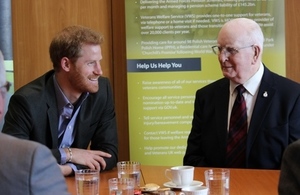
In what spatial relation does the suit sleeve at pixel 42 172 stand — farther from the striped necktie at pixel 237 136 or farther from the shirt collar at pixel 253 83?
the shirt collar at pixel 253 83

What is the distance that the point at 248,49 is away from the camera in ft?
12.0

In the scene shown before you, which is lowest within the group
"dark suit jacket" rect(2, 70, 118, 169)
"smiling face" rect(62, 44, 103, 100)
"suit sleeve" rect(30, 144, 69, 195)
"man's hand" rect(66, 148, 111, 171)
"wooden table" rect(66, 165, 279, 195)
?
"wooden table" rect(66, 165, 279, 195)

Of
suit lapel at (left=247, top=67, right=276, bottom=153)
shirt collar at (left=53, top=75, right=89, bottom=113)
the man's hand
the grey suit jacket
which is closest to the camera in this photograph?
the grey suit jacket

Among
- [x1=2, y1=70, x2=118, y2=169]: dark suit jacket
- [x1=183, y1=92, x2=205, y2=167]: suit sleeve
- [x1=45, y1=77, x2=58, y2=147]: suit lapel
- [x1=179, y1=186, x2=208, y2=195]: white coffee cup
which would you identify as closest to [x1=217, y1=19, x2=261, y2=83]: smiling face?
[x1=183, y1=92, x2=205, y2=167]: suit sleeve

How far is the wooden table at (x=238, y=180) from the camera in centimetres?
275

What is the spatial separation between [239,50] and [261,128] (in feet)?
1.65

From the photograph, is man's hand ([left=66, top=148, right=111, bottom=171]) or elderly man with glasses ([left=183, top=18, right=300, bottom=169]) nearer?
man's hand ([left=66, top=148, right=111, bottom=171])

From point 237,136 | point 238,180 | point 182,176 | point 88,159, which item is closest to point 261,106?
point 237,136

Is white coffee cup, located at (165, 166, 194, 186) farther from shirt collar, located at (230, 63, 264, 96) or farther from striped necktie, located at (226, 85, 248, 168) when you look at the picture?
shirt collar, located at (230, 63, 264, 96)

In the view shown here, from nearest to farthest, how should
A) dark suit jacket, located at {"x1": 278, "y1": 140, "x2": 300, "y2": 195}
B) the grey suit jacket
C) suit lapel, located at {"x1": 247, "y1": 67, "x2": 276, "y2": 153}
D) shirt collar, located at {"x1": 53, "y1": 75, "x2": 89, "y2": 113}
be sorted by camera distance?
dark suit jacket, located at {"x1": 278, "y1": 140, "x2": 300, "y2": 195} < the grey suit jacket < suit lapel, located at {"x1": 247, "y1": 67, "x2": 276, "y2": 153} < shirt collar, located at {"x1": 53, "y1": 75, "x2": 89, "y2": 113}

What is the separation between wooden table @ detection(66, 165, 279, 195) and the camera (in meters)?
2.75

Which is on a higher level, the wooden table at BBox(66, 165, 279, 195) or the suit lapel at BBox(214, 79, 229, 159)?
the suit lapel at BBox(214, 79, 229, 159)

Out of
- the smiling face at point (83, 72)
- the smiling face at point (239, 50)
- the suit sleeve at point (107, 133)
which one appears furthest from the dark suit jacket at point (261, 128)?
the smiling face at point (83, 72)

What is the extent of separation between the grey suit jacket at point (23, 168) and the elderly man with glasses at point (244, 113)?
2078mm
